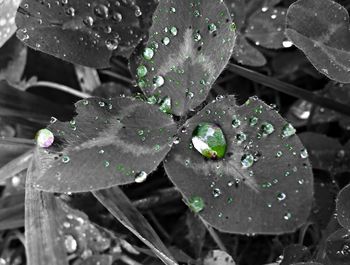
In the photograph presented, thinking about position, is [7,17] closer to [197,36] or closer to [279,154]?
[197,36]

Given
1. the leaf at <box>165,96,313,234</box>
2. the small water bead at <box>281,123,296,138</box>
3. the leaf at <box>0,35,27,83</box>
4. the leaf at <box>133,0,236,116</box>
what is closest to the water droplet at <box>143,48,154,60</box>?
the leaf at <box>133,0,236,116</box>

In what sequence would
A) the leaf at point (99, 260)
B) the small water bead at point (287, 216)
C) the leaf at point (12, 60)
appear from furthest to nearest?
the leaf at point (12, 60), the leaf at point (99, 260), the small water bead at point (287, 216)

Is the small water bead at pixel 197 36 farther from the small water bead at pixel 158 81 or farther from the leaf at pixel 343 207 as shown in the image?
the leaf at pixel 343 207

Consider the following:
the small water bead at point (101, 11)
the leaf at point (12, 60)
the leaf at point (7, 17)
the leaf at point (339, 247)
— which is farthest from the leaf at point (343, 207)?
the leaf at point (12, 60)

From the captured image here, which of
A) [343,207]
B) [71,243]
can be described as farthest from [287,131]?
[71,243]

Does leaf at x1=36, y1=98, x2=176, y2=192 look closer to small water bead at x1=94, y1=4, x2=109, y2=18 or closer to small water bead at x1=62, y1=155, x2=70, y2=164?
small water bead at x1=62, y1=155, x2=70, y2=164

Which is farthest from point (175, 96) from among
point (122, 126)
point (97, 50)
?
point (97, 50)
